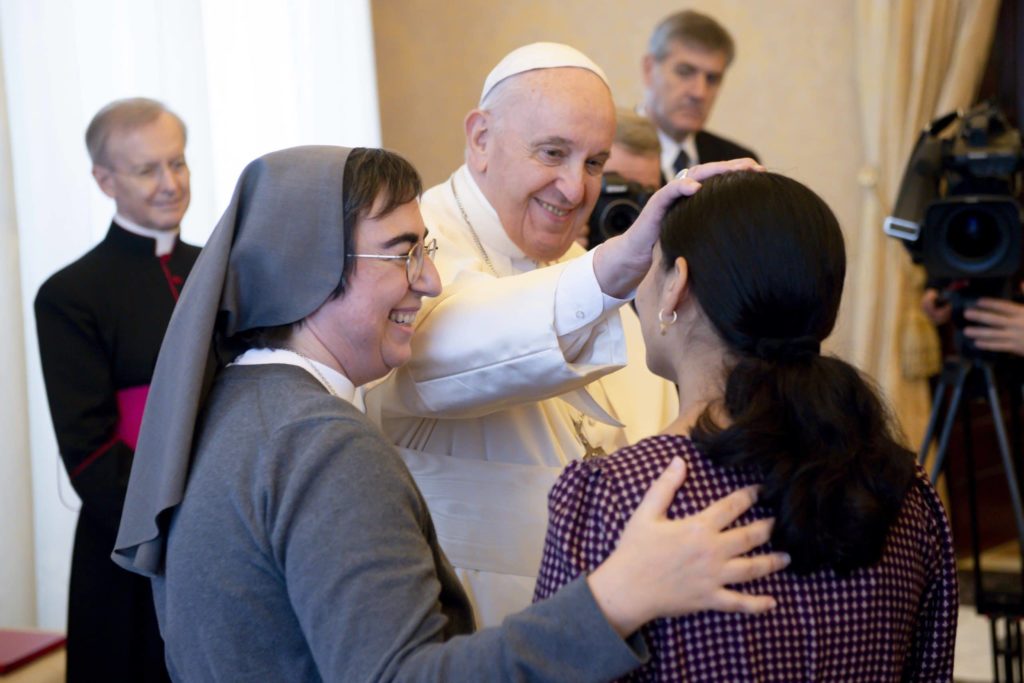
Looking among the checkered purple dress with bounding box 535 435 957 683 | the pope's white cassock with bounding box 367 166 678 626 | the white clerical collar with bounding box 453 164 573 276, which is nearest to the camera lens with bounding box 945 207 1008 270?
the pope's white cassock with bounding box 367 166 678 626

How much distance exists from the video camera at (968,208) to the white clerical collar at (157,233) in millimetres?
1693

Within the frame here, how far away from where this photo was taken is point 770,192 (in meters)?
1.30

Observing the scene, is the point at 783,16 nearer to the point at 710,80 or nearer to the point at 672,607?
the point at 710,80

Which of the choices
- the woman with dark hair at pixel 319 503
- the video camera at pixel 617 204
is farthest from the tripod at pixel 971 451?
the woman with dark hair at pixel 319 503

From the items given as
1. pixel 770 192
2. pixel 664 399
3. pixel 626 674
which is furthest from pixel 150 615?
pixel 770 192

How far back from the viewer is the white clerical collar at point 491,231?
221 centimetres

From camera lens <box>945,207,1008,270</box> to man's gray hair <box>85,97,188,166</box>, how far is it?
1876 millimetres

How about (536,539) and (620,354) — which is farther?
(536,539)

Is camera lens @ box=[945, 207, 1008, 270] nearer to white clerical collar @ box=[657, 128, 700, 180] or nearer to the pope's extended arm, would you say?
the pope's extended arm

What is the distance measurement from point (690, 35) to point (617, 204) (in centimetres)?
190

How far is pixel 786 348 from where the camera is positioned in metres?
1.30

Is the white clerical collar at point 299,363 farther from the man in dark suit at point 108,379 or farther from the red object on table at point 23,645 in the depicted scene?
the red object on table at point 23,645

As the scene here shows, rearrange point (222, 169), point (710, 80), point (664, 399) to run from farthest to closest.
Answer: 1. point (710, 80)
2. point (222, 169)
3. point (664, 399)

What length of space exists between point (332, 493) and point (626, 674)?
1.20ft
